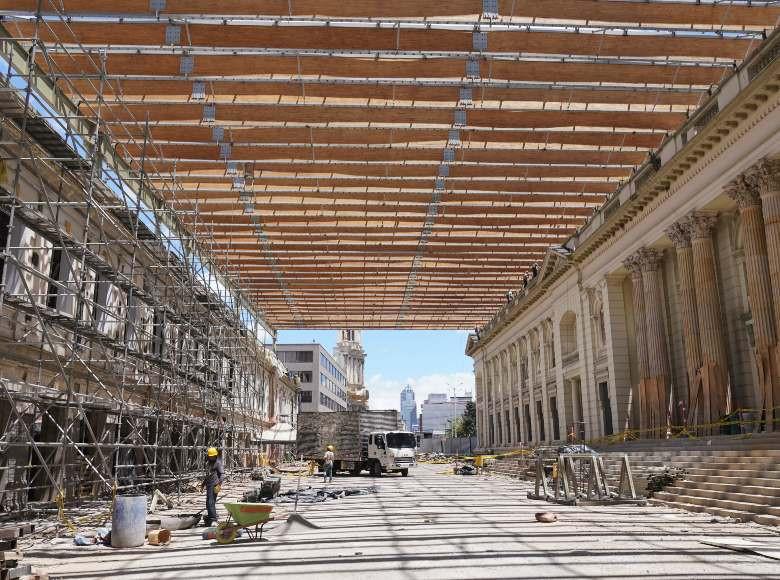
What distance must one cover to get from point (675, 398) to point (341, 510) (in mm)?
16040

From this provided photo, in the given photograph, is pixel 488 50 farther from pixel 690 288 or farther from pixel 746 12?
pixel 690 288

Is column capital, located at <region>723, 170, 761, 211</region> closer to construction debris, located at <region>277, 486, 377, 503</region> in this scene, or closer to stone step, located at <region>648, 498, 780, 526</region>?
stone step, located at <region>648, 498, 780, 526</region>

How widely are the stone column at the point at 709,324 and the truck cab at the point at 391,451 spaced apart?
17226 millimetres

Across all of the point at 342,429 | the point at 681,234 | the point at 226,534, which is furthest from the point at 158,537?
the point at 342,429

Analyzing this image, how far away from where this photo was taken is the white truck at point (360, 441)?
37031 millimetres

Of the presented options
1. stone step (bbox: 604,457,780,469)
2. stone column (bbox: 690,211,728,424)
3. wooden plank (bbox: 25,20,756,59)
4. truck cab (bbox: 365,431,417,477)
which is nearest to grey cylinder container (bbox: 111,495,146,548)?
wooden plank (bbox: 25,20,756,59)

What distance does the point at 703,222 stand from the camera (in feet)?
79.0

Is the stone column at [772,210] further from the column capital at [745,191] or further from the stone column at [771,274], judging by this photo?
the column capital at [745,191]

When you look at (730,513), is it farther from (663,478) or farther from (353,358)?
(353,358)

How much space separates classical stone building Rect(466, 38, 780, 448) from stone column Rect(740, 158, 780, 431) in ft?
0.14

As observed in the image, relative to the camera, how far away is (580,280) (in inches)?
1439

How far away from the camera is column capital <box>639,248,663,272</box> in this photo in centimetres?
2850

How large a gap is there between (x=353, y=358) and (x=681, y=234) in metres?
135

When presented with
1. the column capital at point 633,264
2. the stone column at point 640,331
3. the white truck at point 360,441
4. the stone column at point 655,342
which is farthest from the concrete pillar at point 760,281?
the white truck at point 360,441
